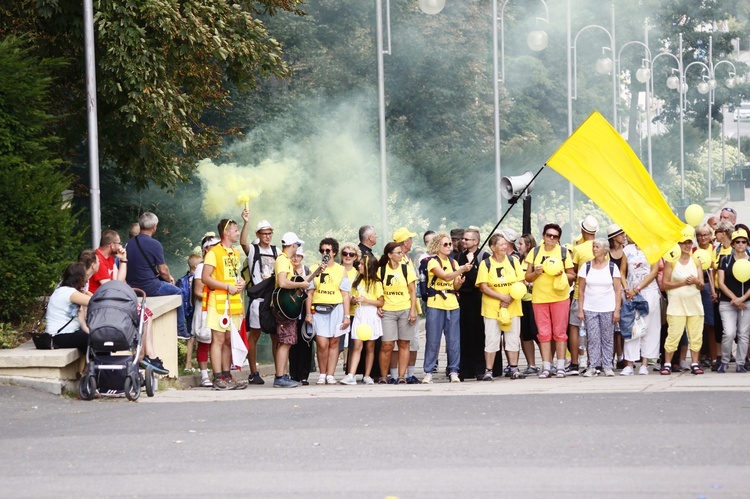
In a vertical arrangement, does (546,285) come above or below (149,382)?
above

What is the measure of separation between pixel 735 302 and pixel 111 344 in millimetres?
6497

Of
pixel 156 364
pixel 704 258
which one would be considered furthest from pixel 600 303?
pixel 156 364

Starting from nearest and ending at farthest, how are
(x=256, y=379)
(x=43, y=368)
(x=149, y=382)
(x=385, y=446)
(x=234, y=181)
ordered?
(x=385, y=446) < (x=43, y=368) < (x=149, y=382) < (x=256, y=379) < (x=234, y=181)

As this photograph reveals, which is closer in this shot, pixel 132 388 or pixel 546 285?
pixel 132 388

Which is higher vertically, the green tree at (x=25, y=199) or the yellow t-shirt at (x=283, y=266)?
the green tree at (x=25, y=199)

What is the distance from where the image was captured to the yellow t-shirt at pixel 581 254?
592 inches

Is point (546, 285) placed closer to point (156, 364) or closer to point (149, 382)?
point (156, 364)

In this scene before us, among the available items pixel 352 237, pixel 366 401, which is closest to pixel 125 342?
pixel 366 401

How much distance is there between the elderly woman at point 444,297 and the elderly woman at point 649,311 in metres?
1.75

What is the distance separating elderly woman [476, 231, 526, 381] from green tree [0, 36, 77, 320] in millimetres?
4431

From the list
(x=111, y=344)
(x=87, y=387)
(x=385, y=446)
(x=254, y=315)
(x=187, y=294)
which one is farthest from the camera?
(x=187, y=294)

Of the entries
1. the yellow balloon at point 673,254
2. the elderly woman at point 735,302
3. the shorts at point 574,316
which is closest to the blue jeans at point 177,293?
the shorts at point 574,316

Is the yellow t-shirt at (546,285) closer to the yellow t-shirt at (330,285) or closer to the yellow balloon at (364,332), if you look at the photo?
the yellow balloon at (364,332)

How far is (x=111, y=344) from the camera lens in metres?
12.6
